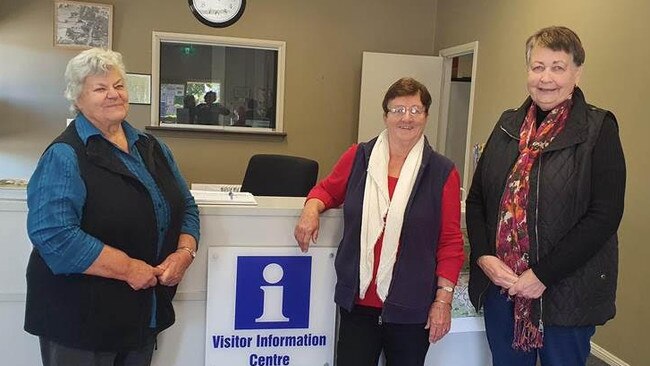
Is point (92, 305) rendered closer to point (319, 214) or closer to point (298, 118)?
point (319, 214)

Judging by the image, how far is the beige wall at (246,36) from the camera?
466 cm

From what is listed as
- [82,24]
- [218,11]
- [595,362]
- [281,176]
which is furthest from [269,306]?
[82,24]

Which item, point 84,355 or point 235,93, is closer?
point 84,355

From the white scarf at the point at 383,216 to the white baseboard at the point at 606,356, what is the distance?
1959mm

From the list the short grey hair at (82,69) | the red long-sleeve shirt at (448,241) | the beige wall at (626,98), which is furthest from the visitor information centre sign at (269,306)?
the beige wall at (626,98)

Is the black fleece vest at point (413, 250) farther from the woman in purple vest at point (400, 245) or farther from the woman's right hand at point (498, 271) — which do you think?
the woman's right hand at point (498, 271)

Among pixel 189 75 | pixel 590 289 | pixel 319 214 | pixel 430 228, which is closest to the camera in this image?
pixel 590 289

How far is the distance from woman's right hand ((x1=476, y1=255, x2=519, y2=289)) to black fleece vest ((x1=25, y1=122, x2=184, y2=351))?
87 centimetres

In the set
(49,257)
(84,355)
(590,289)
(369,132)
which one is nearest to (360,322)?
(590,289)

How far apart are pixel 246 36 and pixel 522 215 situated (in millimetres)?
3959

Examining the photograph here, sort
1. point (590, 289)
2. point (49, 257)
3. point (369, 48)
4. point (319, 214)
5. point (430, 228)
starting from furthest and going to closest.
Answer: point (369, 48) < point (319, 214) < point (430, 228) < point (590, 289) < point (49, 257)

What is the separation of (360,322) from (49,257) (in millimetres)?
816

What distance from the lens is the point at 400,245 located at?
1516mm

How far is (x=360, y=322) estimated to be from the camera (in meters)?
1.57
